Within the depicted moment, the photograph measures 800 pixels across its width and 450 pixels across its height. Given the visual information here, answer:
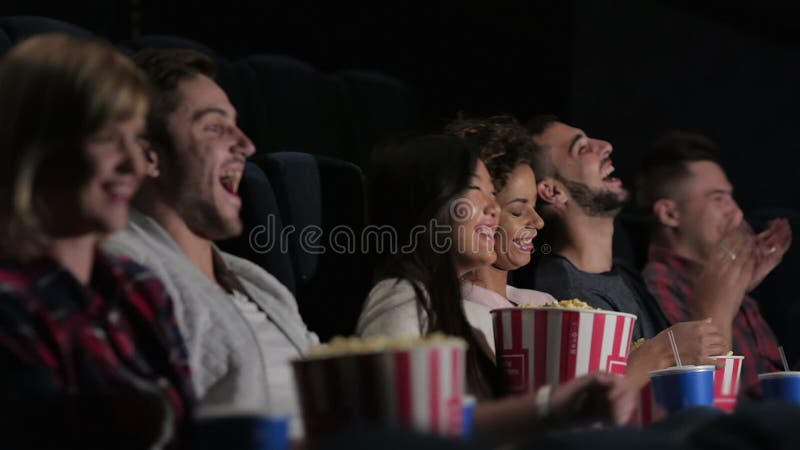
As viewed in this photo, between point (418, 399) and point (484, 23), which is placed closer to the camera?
point (418, 399)

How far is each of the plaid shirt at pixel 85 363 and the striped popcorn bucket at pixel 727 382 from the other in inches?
29.0

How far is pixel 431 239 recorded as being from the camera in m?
1.53

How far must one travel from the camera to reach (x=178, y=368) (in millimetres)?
1010

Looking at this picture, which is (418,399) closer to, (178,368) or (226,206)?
(178,368)

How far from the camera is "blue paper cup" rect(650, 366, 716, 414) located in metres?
1.31

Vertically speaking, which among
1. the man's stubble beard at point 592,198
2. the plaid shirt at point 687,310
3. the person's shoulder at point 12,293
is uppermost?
the person's shoulder at point 12,293

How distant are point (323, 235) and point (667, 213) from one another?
0.97 metres

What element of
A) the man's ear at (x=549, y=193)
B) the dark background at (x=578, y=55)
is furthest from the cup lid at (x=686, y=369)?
the dark background at (x=578, y=55)

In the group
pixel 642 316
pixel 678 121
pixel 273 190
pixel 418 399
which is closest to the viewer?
pixel 418 399

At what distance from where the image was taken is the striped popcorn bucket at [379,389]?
2.92 feet

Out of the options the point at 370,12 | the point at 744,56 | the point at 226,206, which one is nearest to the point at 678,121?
the point at 744,56

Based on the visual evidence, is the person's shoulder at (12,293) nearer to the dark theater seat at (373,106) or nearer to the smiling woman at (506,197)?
the smiling woman at (506,197)

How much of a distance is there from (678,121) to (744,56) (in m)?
0.26

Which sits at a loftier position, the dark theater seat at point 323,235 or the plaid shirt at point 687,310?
the dark theater seat at point 323,235
